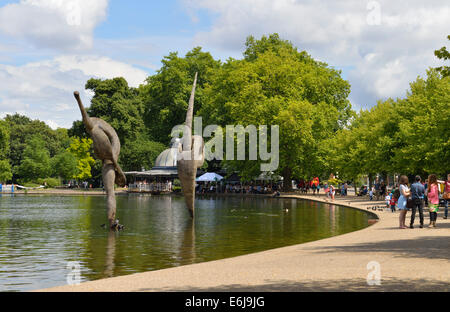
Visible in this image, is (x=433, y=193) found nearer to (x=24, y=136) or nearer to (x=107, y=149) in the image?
(x=107, y=149)

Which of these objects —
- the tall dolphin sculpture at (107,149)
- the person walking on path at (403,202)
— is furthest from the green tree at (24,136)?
the person walking on path at (403,202)

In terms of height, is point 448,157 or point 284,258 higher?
point 448,157

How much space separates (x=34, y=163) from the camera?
9150 centimetres

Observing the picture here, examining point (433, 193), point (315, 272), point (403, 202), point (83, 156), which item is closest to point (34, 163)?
point (83, 156)

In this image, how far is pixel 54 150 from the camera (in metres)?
114

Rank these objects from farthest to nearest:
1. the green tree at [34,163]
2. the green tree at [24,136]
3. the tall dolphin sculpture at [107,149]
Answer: the green tree at [24,136] < the green tree at [34,163] < the tall dolphin sculpture at [107,149]

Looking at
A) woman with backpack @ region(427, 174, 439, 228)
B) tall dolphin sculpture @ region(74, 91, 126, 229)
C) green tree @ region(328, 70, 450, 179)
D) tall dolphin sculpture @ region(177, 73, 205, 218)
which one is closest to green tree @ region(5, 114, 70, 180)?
green tree @ region(328, 70, 450, 179)

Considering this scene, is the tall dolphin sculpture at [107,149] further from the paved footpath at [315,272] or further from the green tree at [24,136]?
the green tree at [24,136]

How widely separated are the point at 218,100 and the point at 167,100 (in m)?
14.7

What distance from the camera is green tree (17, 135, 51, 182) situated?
9175 cm

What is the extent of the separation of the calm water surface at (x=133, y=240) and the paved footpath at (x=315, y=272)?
94.0 inches

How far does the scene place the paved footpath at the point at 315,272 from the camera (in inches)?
360
